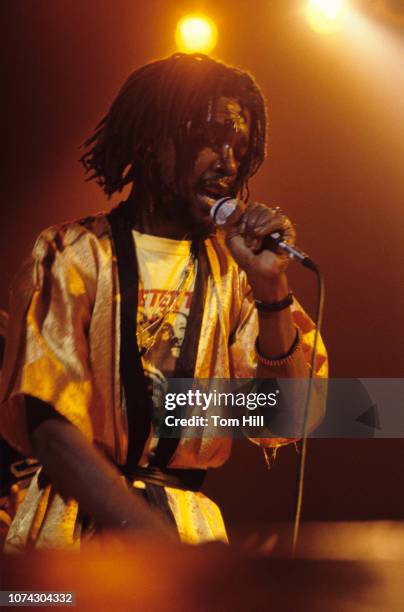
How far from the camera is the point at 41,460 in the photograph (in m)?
1.23

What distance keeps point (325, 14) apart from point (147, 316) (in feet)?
3.08

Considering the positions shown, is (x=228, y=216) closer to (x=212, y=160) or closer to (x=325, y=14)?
(x=212, y=160)

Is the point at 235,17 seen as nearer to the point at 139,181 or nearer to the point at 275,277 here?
the point at 139,181

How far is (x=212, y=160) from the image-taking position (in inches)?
57.2

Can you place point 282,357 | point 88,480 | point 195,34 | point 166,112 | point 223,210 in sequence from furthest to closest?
point 195,34, point 166,112, point 282,357, point 223,210, point 88,480

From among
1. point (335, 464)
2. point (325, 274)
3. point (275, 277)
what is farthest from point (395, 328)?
point (275, 277)

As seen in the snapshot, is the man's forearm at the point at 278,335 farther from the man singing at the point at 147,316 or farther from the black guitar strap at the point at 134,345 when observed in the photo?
the black guitar strap at the point at 134,345

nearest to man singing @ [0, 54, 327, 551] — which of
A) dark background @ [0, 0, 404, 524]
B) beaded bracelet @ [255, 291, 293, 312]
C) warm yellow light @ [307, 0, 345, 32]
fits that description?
beaded bracelet @ [255, 291, 293, 312]

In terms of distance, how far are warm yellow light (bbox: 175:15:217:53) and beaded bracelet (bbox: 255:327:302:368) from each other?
30.9 inches

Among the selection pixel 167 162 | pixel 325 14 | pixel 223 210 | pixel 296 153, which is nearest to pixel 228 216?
pixel 223 210

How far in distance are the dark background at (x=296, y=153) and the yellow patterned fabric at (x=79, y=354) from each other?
40 cm

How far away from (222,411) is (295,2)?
1.02 m

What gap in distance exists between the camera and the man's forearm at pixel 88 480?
1.08m

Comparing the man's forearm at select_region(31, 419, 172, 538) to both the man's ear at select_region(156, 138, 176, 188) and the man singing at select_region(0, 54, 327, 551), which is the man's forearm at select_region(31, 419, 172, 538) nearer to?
the man singing at select_region(0, 54, 327, 551)
